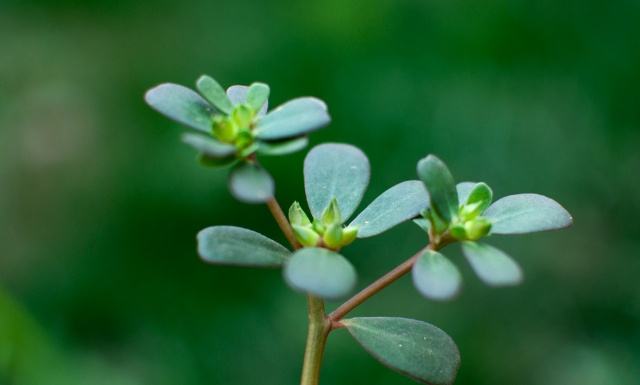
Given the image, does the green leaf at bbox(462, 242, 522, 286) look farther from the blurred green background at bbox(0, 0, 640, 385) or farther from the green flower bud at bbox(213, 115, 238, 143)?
the blurred green background at bbox(0, 0, 640, 385)

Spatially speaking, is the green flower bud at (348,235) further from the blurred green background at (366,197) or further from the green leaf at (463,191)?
the blurred green background at (366,197)

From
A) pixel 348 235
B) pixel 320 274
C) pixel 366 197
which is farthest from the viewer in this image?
pixel 366 197

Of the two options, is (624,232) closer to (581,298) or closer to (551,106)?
(581,298)

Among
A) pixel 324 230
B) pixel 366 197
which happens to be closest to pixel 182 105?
pixel 324 230

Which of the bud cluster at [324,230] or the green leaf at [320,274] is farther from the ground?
the green leaf at [320,274]

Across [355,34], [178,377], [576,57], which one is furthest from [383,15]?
[178,377]

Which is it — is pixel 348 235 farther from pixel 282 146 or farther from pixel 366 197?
pixel 366 197

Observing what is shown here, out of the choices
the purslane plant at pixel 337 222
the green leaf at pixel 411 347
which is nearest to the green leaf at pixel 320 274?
the purslane plant at pixel 337 222
